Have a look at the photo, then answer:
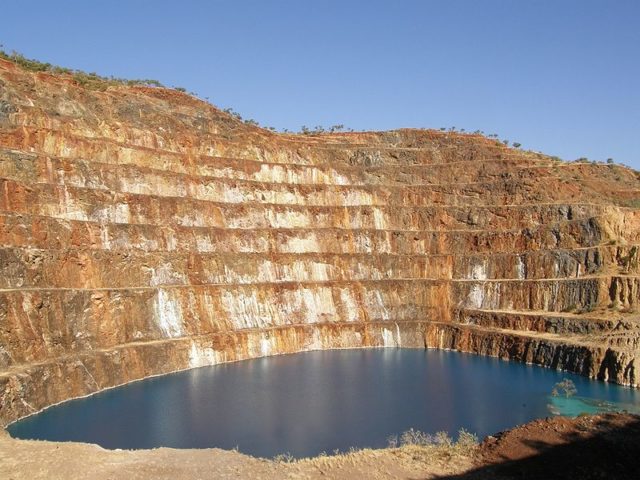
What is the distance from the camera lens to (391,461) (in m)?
22.2

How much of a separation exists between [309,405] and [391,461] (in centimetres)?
1140

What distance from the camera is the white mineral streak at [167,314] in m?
42.4

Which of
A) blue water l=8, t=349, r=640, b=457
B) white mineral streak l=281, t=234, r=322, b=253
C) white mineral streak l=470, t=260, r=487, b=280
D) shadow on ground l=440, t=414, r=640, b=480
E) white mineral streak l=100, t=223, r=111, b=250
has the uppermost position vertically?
white mineral streak l=100, t=223, r=111, b=250

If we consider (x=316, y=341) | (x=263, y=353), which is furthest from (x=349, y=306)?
(x=263, y=353)

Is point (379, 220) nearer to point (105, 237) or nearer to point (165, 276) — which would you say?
point (165, 276)

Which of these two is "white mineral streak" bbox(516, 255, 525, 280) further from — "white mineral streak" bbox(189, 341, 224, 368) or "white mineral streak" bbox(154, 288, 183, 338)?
"white mineral streak" bbox(154, 288, 183, 338)

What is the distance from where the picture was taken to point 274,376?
40062 millimetres

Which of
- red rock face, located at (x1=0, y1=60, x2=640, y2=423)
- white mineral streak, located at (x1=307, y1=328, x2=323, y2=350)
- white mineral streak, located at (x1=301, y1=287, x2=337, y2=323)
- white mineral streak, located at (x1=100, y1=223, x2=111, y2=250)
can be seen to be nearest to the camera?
red rock face, located at (x1=0, y1=60, x2=640, y2=423)

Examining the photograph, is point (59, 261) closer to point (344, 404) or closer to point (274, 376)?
point (274, 376)

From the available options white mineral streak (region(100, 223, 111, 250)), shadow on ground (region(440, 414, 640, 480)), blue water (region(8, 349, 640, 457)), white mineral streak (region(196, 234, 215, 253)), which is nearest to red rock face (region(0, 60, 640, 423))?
white mineral streak (region(100, 223, 111, 250))

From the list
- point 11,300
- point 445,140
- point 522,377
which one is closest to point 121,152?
point 11,300

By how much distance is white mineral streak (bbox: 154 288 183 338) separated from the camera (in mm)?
42406

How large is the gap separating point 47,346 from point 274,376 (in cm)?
1395

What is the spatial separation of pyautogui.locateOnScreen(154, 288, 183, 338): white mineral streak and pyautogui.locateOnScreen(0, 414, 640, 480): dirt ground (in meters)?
19.2
